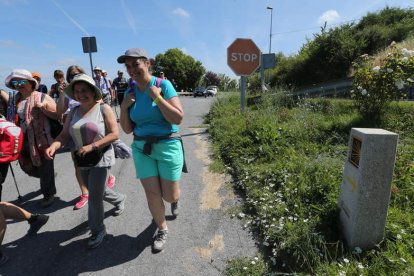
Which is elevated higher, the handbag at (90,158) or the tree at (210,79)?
the tree at (210,79)

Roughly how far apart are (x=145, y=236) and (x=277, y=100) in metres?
6.48

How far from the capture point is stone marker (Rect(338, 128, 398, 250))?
237 cm

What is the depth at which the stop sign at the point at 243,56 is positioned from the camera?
7566mm

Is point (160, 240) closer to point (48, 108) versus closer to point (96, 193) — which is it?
point (96, 193)

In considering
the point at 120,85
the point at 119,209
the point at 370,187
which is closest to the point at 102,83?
the point at 120,85

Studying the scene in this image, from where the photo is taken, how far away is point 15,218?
3021 millimetres

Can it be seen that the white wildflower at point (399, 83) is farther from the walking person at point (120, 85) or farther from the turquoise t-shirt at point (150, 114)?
the walking person at point (120, 85)

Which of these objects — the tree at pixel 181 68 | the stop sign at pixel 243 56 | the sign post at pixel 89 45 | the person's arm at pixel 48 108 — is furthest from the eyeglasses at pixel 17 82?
the tree at pixel 181 68

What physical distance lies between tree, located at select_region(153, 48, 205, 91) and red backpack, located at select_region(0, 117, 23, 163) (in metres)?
59.6

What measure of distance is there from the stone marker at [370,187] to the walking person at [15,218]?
327 centimetres

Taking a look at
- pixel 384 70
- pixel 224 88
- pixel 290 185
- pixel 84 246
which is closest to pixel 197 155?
pixel 290 185

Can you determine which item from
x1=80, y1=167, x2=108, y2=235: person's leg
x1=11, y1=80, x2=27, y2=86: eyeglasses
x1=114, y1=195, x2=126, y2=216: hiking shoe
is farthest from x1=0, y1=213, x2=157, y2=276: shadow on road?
x1=11, y1=80, x2=27, y2=86: eyeglasses

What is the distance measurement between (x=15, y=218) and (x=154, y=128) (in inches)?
70.6

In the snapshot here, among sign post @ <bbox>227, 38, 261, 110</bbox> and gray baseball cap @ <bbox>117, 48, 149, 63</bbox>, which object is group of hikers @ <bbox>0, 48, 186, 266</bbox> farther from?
sign post @ <bbox>227, 38, 261, 110</bbox>
